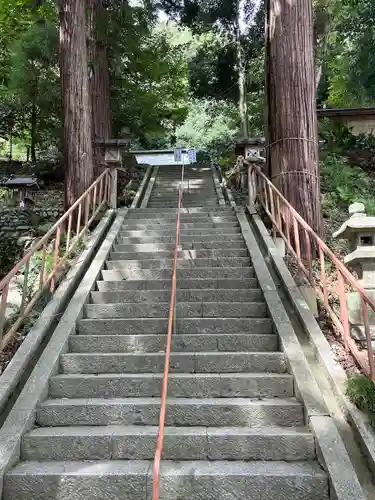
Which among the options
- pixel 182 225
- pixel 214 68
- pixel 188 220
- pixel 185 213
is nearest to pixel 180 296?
pixel 182 225

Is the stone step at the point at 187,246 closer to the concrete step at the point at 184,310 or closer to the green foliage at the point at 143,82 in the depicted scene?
the concrete step at the point at 184,310

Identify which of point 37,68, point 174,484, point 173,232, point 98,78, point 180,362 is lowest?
point 174,484

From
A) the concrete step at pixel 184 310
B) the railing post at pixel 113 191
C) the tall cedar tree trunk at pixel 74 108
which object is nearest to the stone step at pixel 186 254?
the concrete step at pixel 184 310

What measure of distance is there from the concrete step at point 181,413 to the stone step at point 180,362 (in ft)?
1.62

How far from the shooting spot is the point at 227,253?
644 centimetres

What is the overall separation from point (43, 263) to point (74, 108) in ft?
12.8

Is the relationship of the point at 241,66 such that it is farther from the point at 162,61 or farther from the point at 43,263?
the point at 43,263

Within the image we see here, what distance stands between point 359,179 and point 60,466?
376 inches

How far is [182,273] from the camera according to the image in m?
5.89

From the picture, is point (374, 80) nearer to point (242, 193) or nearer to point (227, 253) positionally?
point (242, 193)

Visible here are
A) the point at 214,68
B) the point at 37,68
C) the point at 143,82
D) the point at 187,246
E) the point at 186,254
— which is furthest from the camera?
the point at 214,68

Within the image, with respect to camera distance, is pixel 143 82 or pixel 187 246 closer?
pixel 187 246

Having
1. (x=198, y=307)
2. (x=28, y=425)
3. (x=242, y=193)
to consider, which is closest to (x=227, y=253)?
(x=198, y=307)

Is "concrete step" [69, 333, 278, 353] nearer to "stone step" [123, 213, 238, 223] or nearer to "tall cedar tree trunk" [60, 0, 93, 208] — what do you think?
"stone step" [123, 213, 238, 223]
